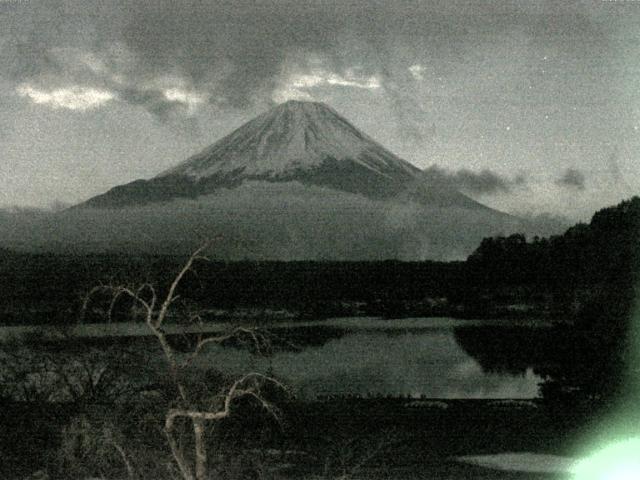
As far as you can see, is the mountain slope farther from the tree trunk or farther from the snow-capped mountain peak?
the tree trunk

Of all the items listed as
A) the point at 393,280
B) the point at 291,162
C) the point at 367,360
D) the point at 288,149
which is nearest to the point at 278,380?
the point at 367,360

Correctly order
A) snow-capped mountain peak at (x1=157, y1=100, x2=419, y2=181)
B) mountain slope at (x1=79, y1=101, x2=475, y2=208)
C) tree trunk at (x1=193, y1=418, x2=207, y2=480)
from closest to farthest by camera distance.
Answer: tree trunk at (x1=193, y1=418, x2=207, y2=480)
mountain slope at (x1=79, y1=101, x2=475, y2=208)
snow-capped mountain peak at (x1=157, y1=100, x2=419, y2=181)

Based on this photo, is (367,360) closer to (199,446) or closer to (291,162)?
(291,162)

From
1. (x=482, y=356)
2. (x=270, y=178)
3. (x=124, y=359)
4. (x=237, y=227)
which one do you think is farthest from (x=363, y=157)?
(x=124, y=359)

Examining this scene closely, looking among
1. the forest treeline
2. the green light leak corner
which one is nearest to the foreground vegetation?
the forest treeline

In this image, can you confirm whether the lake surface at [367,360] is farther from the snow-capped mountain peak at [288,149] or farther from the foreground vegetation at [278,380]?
the snow-capped mountain peak at [288,149]

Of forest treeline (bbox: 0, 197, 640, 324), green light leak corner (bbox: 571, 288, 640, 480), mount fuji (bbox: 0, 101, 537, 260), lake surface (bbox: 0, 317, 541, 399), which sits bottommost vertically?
green light leak corner (bbox: 571, 288, 640, 480)

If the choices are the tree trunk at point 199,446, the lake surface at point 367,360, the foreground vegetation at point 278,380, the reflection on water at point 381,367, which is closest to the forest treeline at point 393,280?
the foreground vegetation at point 278,380
